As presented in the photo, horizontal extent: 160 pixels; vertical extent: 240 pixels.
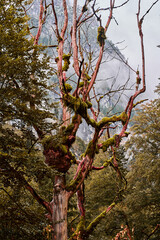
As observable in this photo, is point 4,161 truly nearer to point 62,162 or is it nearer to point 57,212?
point 62,162

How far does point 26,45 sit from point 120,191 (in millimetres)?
3825

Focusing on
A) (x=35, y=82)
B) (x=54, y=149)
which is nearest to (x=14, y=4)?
(x=35, y=82)

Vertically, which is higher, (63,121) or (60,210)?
(63,121)

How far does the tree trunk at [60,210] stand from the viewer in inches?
120

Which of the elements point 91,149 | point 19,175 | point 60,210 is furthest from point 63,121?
point 60,210

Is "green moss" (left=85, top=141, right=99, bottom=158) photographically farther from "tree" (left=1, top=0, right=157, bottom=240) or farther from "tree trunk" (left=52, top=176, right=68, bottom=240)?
"tree trunk" (left=52, top=176, right=68, bottom=240)

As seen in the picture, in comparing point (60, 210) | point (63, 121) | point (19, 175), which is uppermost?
point (63, 121)

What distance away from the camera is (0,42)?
12.7ft

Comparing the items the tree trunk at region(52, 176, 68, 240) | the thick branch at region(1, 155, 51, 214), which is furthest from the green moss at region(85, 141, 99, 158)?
the thick branch at region(1, 155, 51, 214)

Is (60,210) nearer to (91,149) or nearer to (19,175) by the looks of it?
(19,175)

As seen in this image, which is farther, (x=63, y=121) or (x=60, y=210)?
(x=63, y=121)

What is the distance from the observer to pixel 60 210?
3174 millimetres

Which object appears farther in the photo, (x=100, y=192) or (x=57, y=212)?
(x=100, y=192)

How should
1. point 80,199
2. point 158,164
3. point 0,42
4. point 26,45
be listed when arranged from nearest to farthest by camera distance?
point 80,199
point 0,42
point 26,45
point 158,164
